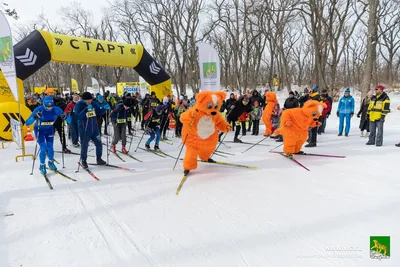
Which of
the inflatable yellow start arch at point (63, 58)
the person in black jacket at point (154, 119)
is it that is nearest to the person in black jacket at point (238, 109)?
the person in black jacket at point (154, 119)

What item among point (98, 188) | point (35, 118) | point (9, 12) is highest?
point (9, 12)

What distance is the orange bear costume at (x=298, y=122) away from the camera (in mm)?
6570

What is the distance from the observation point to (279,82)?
119 feet

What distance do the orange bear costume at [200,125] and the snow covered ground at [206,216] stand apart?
441mm

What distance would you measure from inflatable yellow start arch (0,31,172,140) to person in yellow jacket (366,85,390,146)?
30.7 ft

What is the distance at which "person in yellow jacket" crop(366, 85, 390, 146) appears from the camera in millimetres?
7777

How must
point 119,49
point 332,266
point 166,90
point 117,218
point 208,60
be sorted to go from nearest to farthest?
point 332,266, point 117,218, point 208,60, point 119,49, point 166,90

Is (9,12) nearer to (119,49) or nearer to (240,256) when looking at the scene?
(119,49)

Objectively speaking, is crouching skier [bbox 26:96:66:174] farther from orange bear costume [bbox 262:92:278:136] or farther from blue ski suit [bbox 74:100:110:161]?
orange bear costume [bbox 262:92:278:136]

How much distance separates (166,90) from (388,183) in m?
11.3

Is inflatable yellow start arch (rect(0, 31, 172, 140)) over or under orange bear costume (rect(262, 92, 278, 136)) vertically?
over

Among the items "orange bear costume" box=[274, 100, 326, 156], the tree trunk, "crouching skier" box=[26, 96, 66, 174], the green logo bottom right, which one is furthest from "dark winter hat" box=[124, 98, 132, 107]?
the tree trunk

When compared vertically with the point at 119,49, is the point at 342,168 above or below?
below

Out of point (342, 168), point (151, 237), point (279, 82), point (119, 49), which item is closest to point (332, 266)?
point (151, 237)
